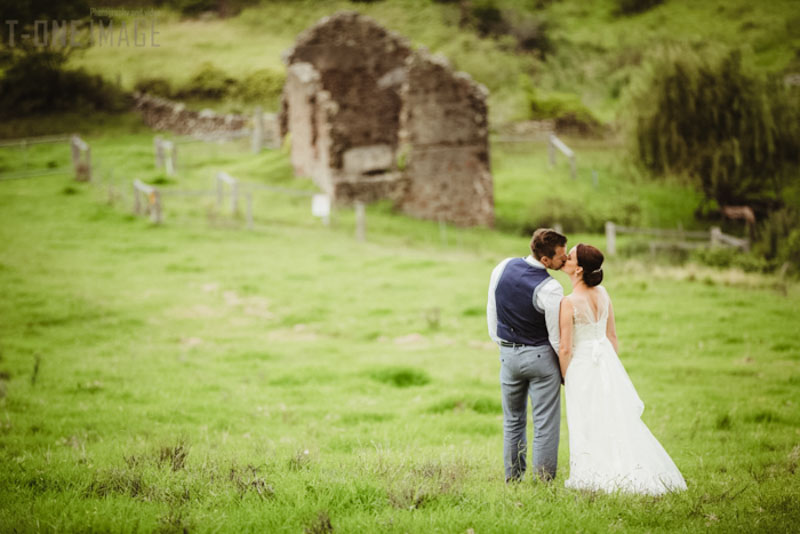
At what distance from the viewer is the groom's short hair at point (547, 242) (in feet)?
18.3

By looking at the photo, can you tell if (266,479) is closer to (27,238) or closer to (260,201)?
(27,238)

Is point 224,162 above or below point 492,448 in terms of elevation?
above

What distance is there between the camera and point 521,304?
5637 mm

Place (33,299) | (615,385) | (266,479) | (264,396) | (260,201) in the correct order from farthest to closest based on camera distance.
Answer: (260,201) < (33,299) < (264,396) < (615,385) < (266,479)

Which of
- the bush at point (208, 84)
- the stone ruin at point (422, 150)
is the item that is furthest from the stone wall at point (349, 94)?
the bush at point (208, 84)

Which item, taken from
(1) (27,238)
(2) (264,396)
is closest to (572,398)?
(2) (264,396)

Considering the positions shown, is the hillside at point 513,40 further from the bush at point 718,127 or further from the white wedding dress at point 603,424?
the white wedding dress at point 603,424

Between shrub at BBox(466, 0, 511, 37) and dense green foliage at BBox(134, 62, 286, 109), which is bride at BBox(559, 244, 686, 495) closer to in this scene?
dense green foliage at BBox(134, 62, 286, 109)

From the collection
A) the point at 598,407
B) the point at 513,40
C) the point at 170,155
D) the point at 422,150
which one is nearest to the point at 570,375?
the point at 598,407

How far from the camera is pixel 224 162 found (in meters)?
33.6

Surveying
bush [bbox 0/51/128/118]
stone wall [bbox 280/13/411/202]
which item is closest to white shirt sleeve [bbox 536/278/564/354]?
stone wall [bbox 280/13/411/202]

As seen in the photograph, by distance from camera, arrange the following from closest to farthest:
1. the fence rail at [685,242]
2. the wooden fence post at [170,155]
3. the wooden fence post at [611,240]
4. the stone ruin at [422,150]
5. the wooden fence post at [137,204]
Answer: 1. the fence rail at [685,242]
2. the wooden fence post at [611,240]
3. the wooden fence post at [137,204]
4. the stone ruin at [422,150]
5. the wooden fence post at [170,155]

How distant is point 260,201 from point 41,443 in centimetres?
2117

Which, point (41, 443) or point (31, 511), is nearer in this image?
point (31, 511)
